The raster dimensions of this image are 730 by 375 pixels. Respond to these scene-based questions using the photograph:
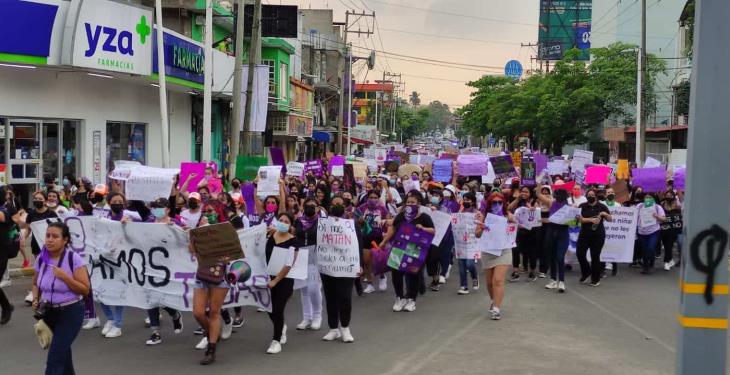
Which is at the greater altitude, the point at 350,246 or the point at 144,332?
the point at 350,246

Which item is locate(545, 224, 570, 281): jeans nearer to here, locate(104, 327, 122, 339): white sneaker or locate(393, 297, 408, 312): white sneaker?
locate(393, 297, 408, 312): white sneaker

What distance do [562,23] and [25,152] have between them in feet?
257

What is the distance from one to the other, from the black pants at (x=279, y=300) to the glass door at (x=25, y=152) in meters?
11.3

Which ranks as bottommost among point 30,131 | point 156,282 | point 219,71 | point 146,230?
point 156,282

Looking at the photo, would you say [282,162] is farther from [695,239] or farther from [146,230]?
[695,239]

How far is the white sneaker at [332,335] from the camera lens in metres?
9.14

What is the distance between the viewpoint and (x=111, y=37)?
1878 cm

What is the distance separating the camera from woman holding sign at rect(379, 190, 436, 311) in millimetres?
10992

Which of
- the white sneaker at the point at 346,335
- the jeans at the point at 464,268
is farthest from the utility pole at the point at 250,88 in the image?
the white sneaker at the point at 346,335

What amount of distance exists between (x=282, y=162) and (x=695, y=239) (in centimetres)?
1523

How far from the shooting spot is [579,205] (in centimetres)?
1384

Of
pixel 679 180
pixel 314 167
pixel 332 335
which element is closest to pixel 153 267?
pixel 332 335

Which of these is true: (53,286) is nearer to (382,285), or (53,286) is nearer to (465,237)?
(382,285)

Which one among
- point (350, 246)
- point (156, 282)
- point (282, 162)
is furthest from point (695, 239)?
point (282, 162)
